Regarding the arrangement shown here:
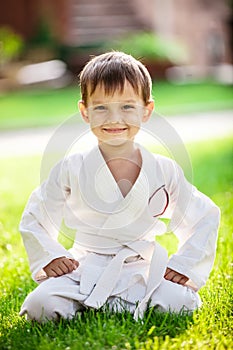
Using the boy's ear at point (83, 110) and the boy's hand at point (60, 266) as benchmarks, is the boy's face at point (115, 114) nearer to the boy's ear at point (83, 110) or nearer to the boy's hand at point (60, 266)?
the boy's ear at point (83, 110)

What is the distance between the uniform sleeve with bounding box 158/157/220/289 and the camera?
2.89 meters

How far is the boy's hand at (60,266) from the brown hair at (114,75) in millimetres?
598

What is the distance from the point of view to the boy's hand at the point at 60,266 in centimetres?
290

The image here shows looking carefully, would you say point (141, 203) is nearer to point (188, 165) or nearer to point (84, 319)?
point (188, 165)

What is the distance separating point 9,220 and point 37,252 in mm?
1790

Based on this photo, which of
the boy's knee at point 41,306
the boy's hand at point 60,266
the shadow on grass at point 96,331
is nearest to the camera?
the shadow on grass at point 96,331

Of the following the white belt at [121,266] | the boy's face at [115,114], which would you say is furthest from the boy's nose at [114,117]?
the white belt at [121,266]

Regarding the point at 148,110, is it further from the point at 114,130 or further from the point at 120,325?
the point at 120,325

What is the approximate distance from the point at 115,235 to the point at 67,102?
8662mm

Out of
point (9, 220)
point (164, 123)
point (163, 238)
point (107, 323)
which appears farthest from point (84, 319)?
point (9, 220)

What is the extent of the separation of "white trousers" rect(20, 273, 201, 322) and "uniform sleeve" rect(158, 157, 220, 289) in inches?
3.2

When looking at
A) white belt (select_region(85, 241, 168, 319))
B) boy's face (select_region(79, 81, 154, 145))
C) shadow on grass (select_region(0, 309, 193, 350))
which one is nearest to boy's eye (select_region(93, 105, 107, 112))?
boy's face (select_region(79, 81, 154, 145))

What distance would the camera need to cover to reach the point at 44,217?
2.96 m

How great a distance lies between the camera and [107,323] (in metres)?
2.67
